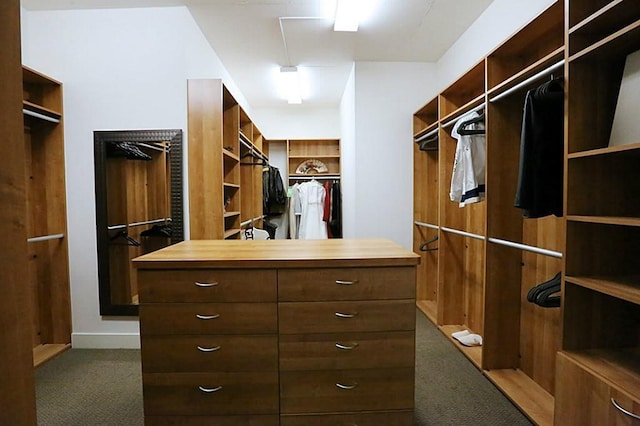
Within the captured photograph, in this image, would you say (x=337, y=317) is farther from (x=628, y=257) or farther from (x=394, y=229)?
(x=394, y=229)

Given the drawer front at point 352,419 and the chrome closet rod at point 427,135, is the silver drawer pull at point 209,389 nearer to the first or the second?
the drawer front at point 352,419

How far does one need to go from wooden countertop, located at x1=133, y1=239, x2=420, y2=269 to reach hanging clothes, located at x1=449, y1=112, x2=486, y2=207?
953 mm

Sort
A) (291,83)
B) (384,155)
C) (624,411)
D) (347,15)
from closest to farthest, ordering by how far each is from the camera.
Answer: (624,411)
(347,15)
(384,155)
(291,83)

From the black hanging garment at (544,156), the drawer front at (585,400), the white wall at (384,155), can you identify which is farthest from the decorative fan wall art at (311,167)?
the drawer front at (585,400)

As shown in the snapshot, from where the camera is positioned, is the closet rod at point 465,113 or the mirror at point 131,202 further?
the mirror at point 131,202

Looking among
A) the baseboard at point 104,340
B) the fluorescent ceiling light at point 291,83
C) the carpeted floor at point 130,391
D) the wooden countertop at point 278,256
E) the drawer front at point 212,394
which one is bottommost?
the carpeted floor at point 130,391

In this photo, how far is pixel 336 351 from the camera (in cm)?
160

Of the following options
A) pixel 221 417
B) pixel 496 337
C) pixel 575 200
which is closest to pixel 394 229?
pixel 496 337

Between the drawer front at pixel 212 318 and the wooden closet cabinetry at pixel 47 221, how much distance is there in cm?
187

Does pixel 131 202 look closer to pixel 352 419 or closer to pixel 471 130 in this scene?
pixel 352 419

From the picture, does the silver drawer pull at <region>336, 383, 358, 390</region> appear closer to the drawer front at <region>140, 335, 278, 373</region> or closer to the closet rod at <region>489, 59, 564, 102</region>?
the drawer front at <region>140, 335, 278, 373</region>

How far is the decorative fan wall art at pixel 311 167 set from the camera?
19.9ft

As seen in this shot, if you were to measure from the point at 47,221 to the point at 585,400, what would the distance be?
152 inches

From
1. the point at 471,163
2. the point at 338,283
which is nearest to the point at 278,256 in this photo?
the point at 338,283
